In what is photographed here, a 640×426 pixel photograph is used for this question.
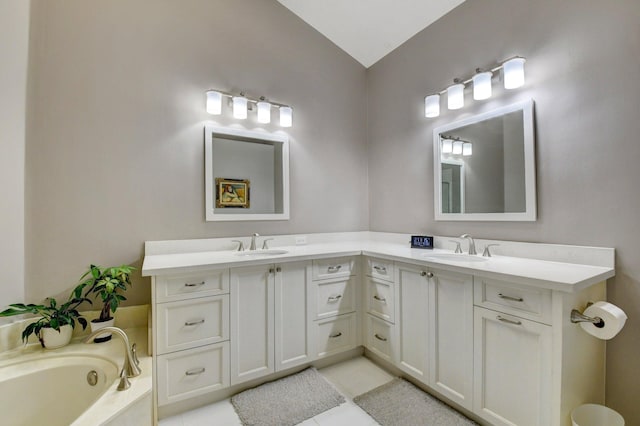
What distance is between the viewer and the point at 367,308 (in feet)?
7.34

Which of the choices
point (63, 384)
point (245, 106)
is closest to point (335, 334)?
point (63, 384)

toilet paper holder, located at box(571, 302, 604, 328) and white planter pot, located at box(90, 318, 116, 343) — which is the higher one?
toilet paper holder, located at box(571, 302, 604, 328)

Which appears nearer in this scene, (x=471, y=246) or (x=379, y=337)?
(x=471, y=246)

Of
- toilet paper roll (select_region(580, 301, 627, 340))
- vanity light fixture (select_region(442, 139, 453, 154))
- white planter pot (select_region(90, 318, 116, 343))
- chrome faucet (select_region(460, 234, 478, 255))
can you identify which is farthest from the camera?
vanity light fixture (select_region(442, 139, 453, 154))

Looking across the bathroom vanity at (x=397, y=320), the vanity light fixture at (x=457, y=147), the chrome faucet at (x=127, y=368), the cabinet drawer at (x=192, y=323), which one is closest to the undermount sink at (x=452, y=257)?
the bathroom vanity at (x=397, y=320)

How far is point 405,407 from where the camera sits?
1.73m

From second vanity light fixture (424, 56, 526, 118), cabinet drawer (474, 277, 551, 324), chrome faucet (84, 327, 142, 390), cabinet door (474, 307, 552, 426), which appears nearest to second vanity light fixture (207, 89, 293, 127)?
second vanity light fixture (424, 56, 526, 118)

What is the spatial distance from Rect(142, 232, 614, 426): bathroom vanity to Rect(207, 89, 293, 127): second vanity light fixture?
39.5 inches

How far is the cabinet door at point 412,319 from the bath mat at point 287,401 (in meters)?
0.49

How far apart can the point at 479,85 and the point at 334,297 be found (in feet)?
5.77

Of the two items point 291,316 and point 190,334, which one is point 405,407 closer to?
point 291,316

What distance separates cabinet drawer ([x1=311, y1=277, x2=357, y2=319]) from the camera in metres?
2.08

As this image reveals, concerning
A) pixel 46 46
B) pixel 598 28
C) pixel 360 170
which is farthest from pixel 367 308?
pixel 46 46

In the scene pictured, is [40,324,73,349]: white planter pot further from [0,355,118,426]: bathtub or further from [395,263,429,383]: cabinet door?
[395,263,429,383]: cabinet door
